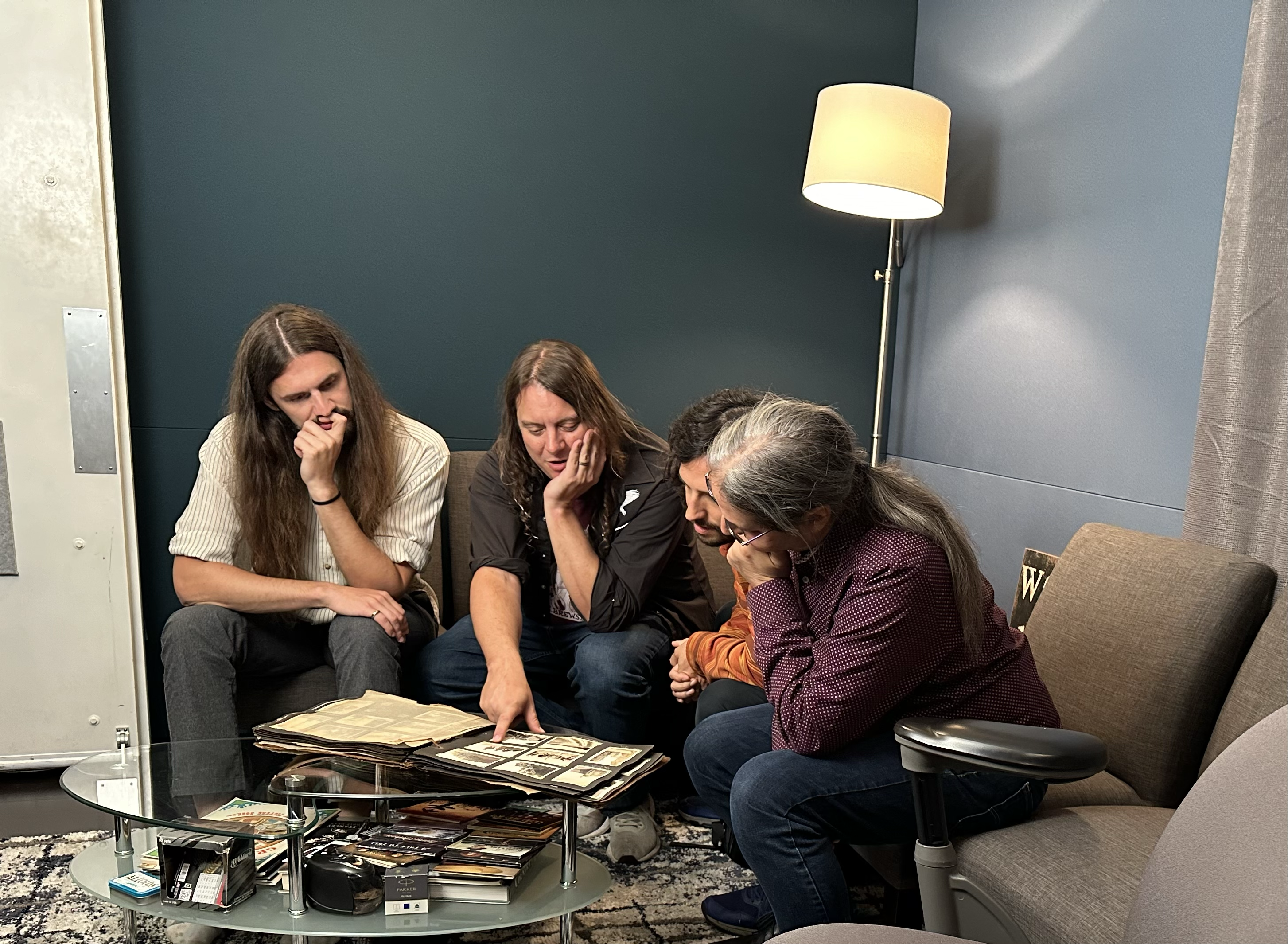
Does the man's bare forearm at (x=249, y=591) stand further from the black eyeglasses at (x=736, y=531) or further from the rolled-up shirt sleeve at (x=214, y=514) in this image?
the black eyeglasses at (x=736, y=531)

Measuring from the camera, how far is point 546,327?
10.4 feet

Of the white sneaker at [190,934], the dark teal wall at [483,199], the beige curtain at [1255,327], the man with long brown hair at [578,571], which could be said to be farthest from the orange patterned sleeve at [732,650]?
the dark teal wall at [483,199]

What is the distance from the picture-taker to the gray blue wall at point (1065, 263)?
2.20m

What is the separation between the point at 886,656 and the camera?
148 centimetres

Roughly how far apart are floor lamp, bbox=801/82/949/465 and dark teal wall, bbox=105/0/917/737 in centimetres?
56

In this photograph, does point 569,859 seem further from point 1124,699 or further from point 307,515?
point 307,515

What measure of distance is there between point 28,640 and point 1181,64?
2.99 m

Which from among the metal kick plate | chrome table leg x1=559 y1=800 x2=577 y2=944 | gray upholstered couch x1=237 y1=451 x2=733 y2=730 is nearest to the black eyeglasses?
chrome table leg x1=559 y1=800 x2=577 y2=944

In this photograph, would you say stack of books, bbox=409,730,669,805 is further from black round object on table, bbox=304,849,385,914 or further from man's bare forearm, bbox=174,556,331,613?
man's bare forearm, bbox=174,556,331,613

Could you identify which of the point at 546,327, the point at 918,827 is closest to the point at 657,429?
the point at 546,327

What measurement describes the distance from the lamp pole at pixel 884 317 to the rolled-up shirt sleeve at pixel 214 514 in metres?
1.68

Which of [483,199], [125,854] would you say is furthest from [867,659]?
[483,199]

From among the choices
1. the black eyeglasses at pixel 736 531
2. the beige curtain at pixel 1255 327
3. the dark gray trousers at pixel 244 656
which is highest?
the beige curtain at pixel 1255 327

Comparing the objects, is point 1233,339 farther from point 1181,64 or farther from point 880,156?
point 880,156
